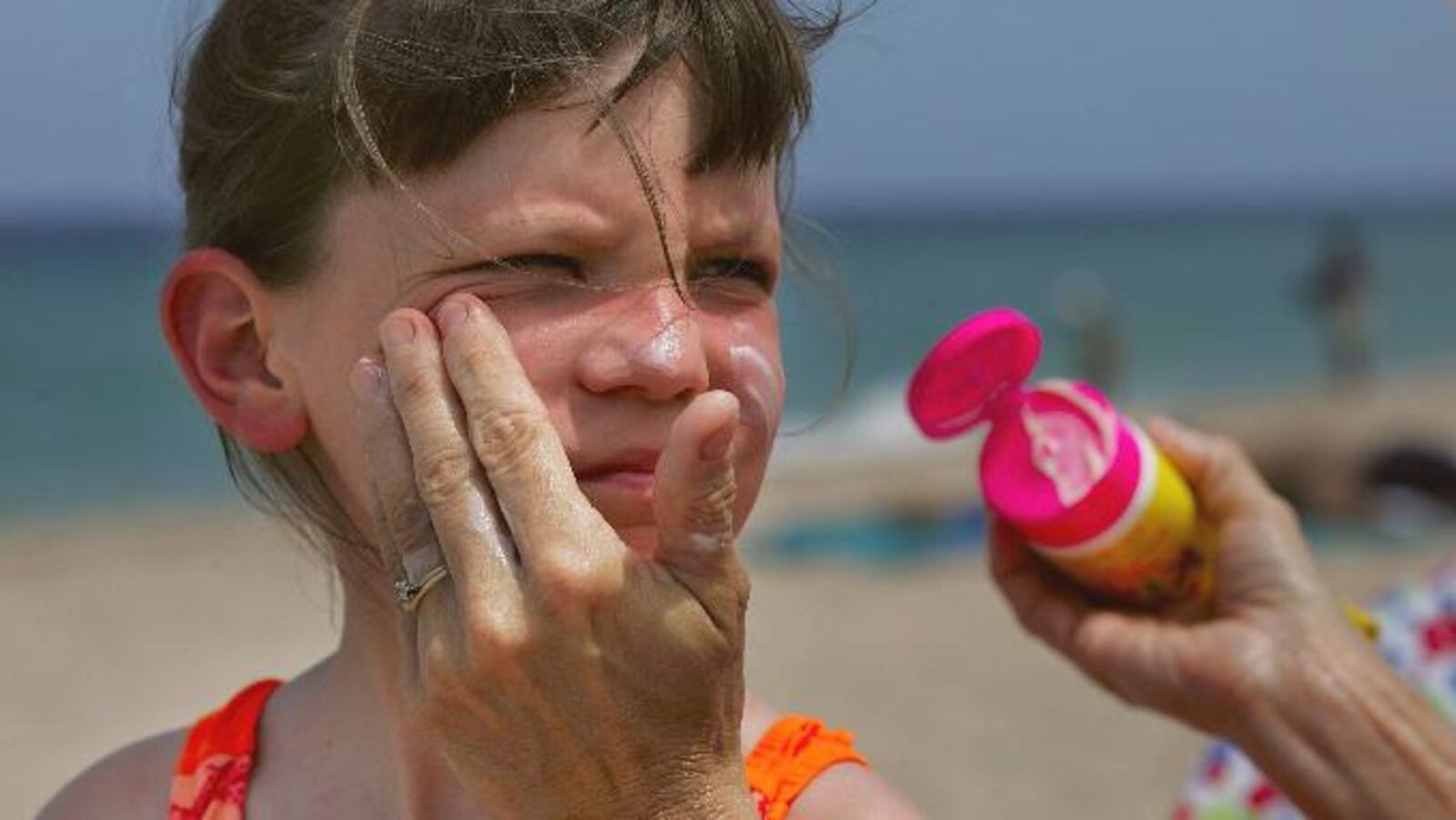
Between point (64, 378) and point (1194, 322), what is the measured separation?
21906 millimetres

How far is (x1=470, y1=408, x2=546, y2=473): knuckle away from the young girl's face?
0.60 ft

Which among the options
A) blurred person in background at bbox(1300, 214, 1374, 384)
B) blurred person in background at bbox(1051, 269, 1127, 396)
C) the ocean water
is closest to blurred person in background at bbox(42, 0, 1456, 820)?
the ocean water

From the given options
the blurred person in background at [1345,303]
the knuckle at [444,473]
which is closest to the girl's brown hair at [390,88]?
the knuckle at [444,473]

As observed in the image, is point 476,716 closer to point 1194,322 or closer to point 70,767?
point 70,767

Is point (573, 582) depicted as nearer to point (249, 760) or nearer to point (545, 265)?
point (545, 265)

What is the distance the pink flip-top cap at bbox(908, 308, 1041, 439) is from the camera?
2199 millimetres

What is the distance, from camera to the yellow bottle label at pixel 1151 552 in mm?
2324

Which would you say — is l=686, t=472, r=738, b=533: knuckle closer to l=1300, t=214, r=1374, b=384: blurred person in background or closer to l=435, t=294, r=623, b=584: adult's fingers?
l=435, t=294, r=623, b=584: adult's fingers

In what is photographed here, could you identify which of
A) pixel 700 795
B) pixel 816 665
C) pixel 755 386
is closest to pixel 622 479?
pixel 755 386

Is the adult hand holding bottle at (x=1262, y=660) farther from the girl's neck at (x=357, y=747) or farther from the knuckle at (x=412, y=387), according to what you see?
the knuckle at (x=412, y=387)

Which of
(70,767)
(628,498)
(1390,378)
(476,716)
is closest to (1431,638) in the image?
(628,498)

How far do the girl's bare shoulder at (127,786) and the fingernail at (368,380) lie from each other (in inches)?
31.3

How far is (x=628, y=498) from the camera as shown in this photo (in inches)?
66.6

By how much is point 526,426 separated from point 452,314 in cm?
16
